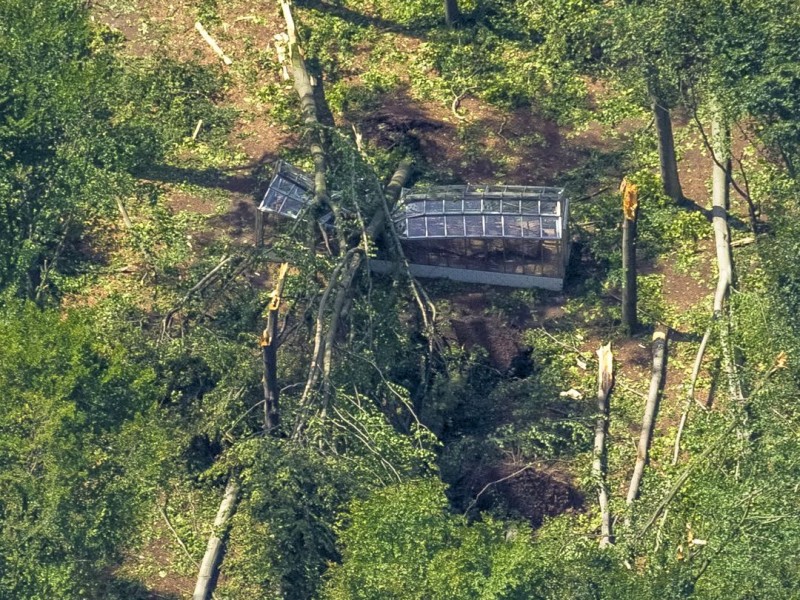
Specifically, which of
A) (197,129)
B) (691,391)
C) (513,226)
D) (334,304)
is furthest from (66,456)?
(197,129)

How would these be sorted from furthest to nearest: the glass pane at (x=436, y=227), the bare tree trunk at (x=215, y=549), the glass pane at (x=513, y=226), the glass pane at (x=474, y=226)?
the glass pane at (x=436, y=227) → the glass pane at (x=474, y=226) → the glass pane at (x=513, y=226) → the bare tree trunk at (x=215, y=549)

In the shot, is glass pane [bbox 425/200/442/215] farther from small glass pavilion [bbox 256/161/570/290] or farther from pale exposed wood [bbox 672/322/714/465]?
pale exposed wood [bbox 672/322/714/465]

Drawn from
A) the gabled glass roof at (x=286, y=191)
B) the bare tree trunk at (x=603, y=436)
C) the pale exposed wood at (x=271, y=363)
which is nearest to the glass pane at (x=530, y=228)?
the bare tree trunk at (x=603, y=436)

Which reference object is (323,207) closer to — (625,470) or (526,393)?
(526,393)

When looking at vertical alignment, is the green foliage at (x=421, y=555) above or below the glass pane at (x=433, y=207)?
below

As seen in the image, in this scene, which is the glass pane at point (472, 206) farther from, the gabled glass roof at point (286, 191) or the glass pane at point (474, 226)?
the gabled glass roof at point (286, 191)

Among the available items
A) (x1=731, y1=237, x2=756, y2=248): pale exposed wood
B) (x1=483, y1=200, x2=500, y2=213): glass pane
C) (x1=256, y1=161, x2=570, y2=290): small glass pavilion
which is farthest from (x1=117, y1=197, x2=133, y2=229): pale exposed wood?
(x1=731, y1=237, x2=756, y2=248): pale exposed wood
